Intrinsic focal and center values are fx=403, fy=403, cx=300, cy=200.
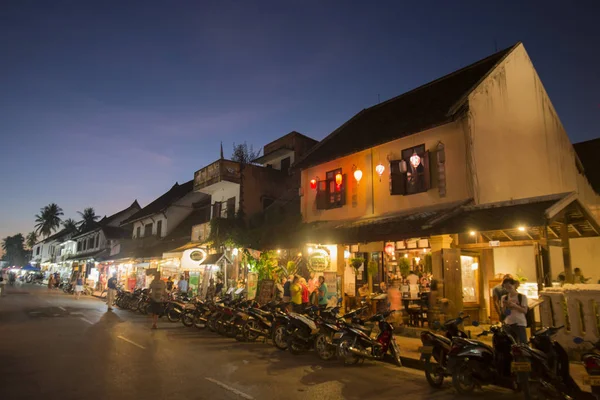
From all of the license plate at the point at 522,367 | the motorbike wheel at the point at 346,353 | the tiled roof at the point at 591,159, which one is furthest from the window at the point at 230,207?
the tiled roof at the point at 591,159

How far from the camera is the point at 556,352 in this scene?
6.44 m

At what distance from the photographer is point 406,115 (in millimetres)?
17359

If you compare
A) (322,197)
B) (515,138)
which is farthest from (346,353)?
(515,138)

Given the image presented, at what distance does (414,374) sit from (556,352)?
9.65 feet

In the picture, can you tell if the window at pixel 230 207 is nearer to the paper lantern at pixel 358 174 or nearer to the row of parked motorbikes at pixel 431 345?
Result: the row of parked motorbikes at pixel 431 345

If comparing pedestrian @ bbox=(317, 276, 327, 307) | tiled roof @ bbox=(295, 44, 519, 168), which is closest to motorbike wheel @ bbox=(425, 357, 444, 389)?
pedestrian @ bbox=(317, 276, 327, 307)

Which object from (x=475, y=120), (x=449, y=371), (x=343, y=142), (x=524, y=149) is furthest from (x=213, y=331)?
(x=524, y=149)

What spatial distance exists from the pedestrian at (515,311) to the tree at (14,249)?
405 ft

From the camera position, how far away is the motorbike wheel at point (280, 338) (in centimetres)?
1105

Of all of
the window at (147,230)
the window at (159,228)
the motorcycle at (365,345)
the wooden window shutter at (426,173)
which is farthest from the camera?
the window at (147,230)

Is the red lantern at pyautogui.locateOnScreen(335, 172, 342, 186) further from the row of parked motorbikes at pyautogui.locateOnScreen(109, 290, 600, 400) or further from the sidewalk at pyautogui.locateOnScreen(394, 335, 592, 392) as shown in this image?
the sidewalk at pyautogui.locateOnScreen(394, 335, 592, 392)

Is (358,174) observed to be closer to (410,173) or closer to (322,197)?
(410,173)

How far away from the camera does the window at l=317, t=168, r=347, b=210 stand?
18289mm

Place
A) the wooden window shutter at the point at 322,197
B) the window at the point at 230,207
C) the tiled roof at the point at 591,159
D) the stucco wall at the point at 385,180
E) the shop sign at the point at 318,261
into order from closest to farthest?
1. the stucco wall at the point at 385,180
2. the shop sign at the point at 318,261
3. the wooden window shutter at the point at 322,197
4. the tiled roof at the point at 591,159
5. the window at the point at 230,207
